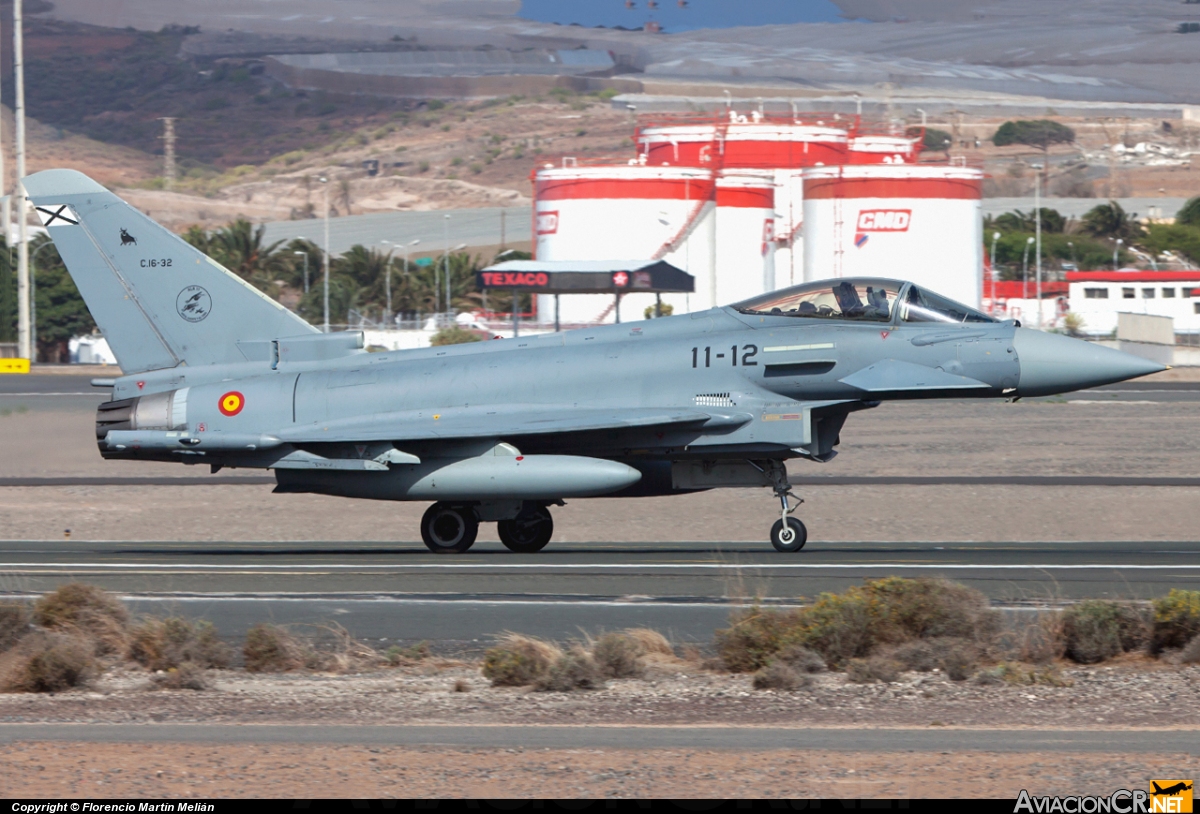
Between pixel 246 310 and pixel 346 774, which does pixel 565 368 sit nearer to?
pixel 246 310

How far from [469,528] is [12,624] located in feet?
25.3

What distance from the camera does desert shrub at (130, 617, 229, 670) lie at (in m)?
10.8

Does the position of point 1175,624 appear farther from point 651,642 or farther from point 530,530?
point 530,530

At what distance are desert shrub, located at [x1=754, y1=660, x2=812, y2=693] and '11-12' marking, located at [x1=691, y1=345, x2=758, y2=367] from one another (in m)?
8.08

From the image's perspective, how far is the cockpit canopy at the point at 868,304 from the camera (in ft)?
57.0

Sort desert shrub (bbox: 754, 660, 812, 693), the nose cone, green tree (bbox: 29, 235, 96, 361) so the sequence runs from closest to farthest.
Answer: desert shrub (bbox: 754, 660, 812, 693), the nose cone, green tree (bbox: 29, 235, 96, 361)

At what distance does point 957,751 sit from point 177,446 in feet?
41.5

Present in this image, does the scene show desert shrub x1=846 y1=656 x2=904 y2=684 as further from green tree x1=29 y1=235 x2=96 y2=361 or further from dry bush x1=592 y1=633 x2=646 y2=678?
green tree x1=29 y1=235 x2=96 y2=361

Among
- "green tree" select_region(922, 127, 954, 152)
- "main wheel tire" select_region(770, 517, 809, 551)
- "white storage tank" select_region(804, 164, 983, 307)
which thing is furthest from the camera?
"green tree" select_region(922, 127, 954, 152)

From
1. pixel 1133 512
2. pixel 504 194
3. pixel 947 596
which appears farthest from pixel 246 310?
pixel 504 194

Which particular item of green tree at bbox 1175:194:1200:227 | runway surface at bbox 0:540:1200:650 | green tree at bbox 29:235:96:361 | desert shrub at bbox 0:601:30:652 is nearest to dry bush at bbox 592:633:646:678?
runway surface at bbox 0:540:1200:650

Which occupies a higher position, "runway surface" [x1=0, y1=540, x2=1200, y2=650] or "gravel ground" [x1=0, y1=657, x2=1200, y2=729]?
"gravel ground" [x1=0, y1=657, x2=1200, y2=729]

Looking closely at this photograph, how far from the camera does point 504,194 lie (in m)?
193

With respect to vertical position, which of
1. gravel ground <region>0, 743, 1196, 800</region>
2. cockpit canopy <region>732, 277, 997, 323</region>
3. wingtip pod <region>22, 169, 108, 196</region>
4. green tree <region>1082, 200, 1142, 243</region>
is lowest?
gravel ground <region>0, 743, 1196, 800</region>
